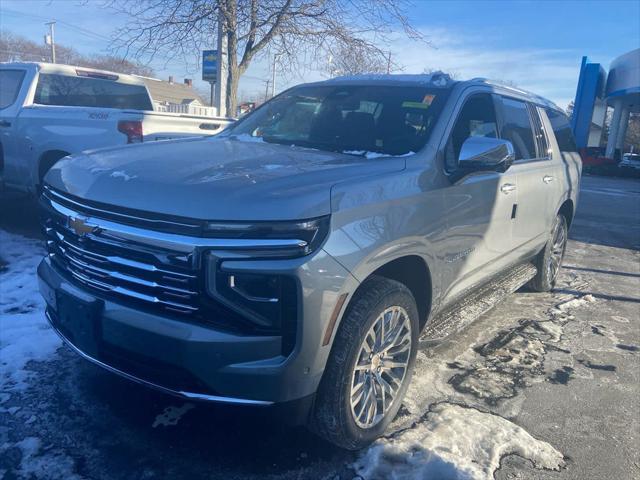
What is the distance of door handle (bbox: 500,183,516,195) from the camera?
4.15 m

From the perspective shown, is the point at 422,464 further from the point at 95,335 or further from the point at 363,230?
the point at 95,335

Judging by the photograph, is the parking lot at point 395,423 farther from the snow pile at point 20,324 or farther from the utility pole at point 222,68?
the utility pole at point 222,68

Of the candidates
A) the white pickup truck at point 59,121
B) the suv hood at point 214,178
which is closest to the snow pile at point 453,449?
the suv hood at point 214,178

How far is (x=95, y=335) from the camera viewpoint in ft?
8.62

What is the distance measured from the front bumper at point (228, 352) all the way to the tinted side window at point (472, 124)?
4.86 feet

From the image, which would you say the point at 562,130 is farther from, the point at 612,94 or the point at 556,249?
the point at 612,94

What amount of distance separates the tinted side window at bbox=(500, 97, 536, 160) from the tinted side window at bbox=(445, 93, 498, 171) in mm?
223

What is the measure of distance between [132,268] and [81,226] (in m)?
0.39

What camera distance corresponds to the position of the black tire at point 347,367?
259 centimetres

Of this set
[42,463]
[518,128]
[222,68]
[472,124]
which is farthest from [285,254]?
[222,68]

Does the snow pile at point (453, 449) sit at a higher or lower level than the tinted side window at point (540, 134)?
lower

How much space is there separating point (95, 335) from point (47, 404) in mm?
866

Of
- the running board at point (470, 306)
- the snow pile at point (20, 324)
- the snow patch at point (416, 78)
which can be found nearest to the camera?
the snow pile at point (20, 324)

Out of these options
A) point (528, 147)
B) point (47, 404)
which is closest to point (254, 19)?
point (528, 147)
